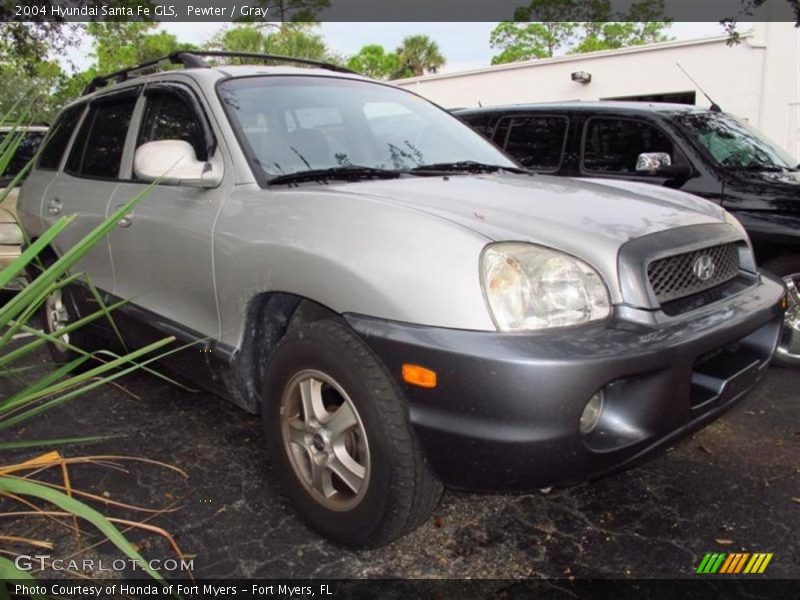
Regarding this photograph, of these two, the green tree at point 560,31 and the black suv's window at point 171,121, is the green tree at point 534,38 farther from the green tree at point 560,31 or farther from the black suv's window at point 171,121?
the black suv's window at point 171,121

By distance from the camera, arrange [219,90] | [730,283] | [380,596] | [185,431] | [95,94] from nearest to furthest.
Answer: [380,596], [730,283], [219,90], [185,431], [95,94]

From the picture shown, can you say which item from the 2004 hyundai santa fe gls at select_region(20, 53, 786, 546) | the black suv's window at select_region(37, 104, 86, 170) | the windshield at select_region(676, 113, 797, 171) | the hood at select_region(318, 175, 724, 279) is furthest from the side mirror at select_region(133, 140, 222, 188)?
the windshield at select_region(676, 113, 797, 171)

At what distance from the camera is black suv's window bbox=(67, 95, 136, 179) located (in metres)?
3.55

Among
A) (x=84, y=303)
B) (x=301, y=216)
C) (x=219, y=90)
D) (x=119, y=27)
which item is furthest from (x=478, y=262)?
(x=119, y=27)

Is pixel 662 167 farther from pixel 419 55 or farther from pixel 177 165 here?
pixel 419 55

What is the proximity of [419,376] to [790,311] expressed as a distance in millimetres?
3229

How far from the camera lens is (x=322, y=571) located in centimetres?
227

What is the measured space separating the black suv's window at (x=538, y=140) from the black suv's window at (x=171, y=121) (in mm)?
3077

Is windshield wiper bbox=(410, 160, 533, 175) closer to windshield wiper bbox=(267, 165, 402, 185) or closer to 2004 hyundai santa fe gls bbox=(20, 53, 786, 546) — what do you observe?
2004 hyundai santa fe gls bbox=(20, 53, 786, 546)

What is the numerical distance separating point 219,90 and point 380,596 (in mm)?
2180

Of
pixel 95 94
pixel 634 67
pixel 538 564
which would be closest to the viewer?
pixel 538 564

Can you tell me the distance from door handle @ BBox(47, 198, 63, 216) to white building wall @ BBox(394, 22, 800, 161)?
14994mm

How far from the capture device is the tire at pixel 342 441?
6.61 ft

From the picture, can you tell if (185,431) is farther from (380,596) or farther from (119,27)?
(119,27)
